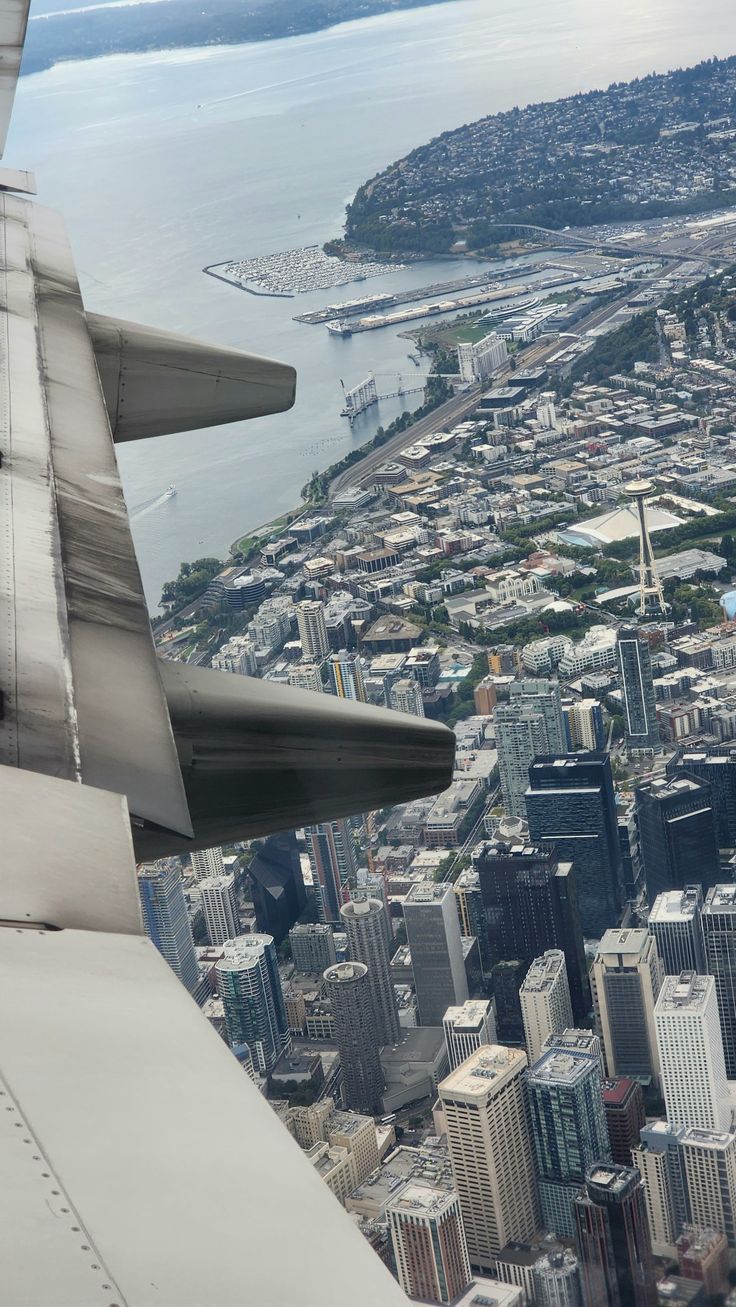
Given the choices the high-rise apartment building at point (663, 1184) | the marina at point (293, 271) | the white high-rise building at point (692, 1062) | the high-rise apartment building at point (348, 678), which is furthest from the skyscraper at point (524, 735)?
the marina at point (293, 271)

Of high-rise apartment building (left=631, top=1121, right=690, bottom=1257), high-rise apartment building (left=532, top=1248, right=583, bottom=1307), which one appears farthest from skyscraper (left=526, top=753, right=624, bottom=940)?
high-rise apartment building (left=532, top=1248, right=583, bottom=1307)

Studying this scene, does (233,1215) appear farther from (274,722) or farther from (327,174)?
(327,174)

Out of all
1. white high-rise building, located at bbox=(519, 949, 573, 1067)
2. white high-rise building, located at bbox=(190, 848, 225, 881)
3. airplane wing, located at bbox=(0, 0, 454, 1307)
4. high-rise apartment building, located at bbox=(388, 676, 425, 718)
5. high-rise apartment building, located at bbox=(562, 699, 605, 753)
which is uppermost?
airplane wing, located at bbox=(0, 0, 454, 1307)

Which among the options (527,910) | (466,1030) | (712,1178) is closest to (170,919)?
(466,1030)

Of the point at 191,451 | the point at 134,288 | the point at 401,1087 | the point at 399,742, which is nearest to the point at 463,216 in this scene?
the point at 134,288

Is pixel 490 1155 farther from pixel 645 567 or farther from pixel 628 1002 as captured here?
pixel 645 567

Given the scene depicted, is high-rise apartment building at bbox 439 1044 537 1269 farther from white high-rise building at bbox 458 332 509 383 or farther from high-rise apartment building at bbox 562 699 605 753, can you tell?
white high-rise building at bbox 458 332 509 383
